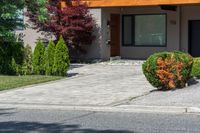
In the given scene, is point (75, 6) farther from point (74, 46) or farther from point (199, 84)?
point (199, 84)

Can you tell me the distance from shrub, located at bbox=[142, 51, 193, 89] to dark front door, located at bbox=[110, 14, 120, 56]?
13293 mm

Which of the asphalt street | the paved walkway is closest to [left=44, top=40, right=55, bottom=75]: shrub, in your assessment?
the paved walkway

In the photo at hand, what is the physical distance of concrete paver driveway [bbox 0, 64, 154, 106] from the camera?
15.2m

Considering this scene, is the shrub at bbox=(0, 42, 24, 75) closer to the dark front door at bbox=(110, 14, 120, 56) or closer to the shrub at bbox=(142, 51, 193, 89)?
the shrub at bbox=(142, 51, 193, 89)

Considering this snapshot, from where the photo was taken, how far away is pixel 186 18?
28703 millimetres

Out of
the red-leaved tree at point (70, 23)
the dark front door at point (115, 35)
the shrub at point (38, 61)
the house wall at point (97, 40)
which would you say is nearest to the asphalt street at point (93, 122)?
the shrub at point (38, 61)

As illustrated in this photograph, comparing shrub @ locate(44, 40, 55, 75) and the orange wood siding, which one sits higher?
the orange wood siding

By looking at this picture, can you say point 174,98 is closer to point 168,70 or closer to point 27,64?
point 168,70

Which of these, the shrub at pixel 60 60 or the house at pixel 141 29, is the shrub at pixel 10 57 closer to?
the shrub at pixel 60 60

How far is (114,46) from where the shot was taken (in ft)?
98.0

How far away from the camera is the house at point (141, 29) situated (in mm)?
28000

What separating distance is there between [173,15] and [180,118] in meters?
17.4

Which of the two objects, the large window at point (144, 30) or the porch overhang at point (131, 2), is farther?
the large window at point (144, 30)

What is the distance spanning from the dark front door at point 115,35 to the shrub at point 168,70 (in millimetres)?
13293
